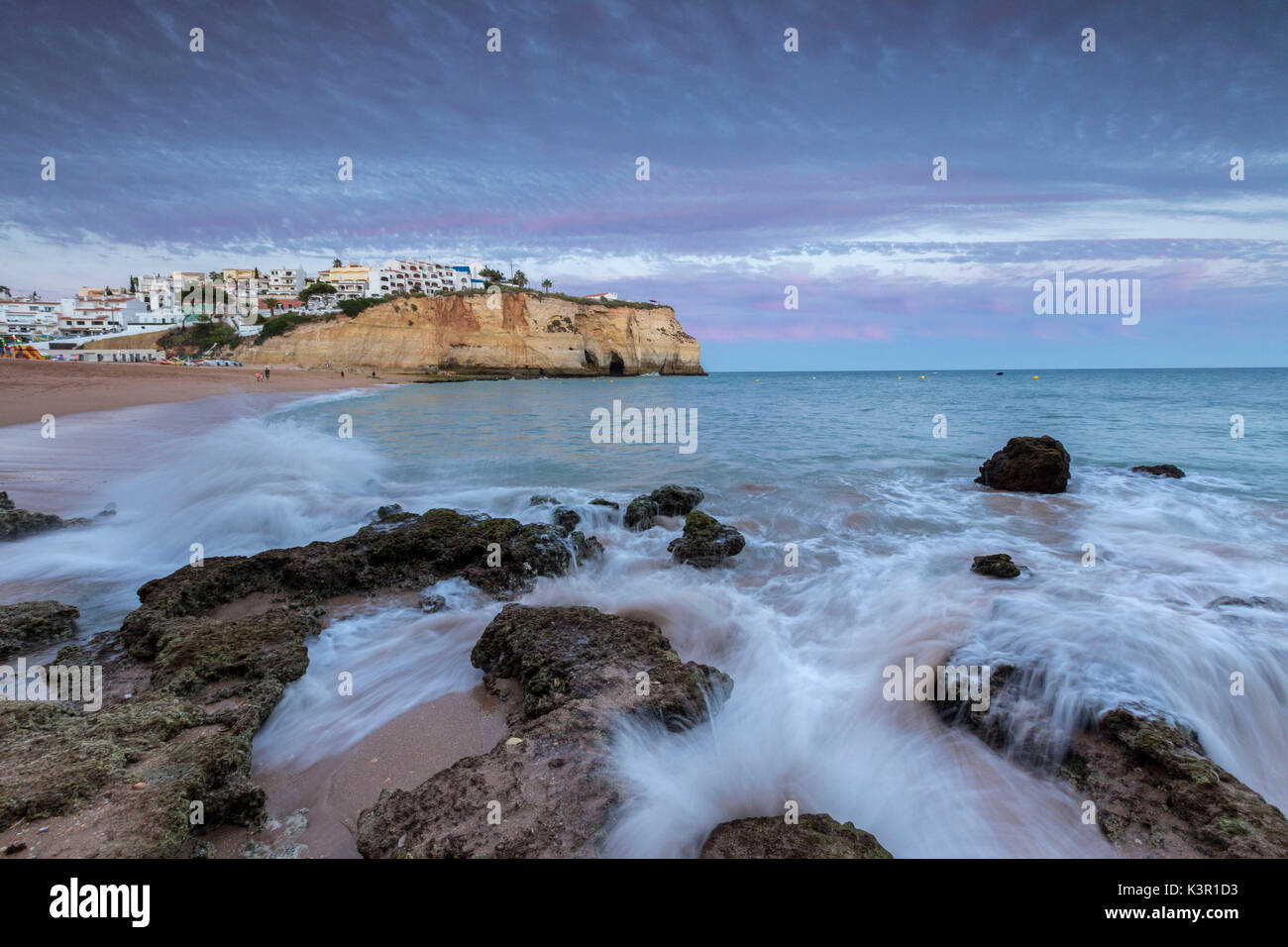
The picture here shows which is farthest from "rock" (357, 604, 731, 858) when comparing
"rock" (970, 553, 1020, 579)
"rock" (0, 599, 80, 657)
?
"rock" (970, 553, 1020, 579)

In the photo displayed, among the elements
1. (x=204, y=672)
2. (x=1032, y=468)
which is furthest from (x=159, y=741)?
(x=1032, y=468)

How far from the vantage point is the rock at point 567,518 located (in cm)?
876

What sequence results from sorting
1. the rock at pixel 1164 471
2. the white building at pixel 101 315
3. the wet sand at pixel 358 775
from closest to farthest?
the wet sand at pixel 358 775 → the rock at pixel 1164 471 → the white building at pixel 101 315

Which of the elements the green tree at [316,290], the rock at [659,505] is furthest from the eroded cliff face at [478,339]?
the rock at [659,505]

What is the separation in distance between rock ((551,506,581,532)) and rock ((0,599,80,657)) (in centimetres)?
550

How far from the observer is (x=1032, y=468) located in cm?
1177

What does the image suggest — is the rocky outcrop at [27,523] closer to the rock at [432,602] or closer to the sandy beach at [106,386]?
the rock at [432,602]

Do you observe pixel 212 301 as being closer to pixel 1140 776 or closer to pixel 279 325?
pixel 279 325

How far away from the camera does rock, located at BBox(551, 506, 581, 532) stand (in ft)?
28.7

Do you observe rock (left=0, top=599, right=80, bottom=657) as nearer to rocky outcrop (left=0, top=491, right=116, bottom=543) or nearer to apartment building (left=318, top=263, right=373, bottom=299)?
rocky outcrop (left=0, top=491, right=116, bottom=543)

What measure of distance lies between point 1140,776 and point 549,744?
12.3ft

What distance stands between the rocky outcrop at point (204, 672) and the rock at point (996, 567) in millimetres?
5360
